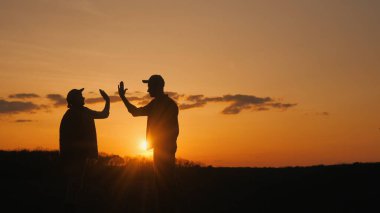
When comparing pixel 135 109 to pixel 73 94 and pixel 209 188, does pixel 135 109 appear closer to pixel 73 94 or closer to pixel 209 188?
pixel 73 94

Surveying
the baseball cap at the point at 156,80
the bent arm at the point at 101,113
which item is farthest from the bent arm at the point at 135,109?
the bent arm at the point at 101,113

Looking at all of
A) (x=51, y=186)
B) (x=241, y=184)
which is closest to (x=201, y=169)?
(x=241, y=184)

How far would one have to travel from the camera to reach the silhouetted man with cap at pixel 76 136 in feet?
38.2

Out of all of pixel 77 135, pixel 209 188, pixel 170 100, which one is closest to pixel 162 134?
pixel 170 100

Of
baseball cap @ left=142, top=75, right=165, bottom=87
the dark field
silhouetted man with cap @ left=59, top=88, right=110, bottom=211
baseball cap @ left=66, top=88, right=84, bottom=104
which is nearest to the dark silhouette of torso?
silhouetted man with cap @ left=59, top=88, right=110, bottom=211

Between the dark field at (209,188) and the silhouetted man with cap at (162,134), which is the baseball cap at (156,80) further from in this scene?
the dark field at (209,188)

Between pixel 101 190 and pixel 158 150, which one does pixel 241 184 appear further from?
pixel 158 150

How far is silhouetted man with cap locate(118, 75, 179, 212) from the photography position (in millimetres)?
10383

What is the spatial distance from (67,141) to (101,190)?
12.5ft

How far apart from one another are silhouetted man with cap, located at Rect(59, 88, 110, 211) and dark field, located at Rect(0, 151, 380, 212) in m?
1.38

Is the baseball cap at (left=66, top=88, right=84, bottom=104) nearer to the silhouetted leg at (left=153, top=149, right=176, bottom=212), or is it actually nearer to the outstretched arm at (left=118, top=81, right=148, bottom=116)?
the outstretched arm at (left=118, top=81, right=148, bottom=116)

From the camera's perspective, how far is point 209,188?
15.3 metres

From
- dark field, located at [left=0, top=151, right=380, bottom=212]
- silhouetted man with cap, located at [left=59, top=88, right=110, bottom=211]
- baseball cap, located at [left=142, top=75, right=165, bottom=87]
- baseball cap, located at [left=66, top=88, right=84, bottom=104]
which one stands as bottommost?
dark field, located at [left=0, top=151, right=380, bottom=212]

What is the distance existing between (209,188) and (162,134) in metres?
5.27
